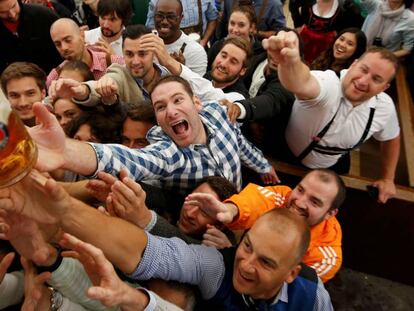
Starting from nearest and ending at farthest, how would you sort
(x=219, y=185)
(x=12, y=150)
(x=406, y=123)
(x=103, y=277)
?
1. (x=12, y=150)
2. (x=103, y=277)
3. (x=219, y=185)
4. (x=406, y=123)

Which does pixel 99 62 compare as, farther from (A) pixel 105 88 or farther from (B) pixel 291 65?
(B) pixel 291 65

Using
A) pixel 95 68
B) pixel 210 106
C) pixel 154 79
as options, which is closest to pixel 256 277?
pixel 210 106

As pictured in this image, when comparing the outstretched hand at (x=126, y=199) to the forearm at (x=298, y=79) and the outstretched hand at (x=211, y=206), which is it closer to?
the outstretched hand at (x=211, y=206)

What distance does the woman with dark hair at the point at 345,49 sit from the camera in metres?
2.56

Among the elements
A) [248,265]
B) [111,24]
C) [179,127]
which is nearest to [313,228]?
[248,265]

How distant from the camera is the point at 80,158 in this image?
993 millimetres

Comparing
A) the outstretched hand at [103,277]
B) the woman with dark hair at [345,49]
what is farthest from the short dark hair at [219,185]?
the woman with dark hair at [345,49]

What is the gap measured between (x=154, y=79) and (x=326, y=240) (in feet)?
3.83

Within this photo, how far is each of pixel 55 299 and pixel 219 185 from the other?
661 millimetres

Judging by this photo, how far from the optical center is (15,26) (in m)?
2.37

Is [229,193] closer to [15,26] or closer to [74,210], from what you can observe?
[74,210]

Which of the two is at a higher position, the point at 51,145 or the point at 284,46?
the point at 284,46

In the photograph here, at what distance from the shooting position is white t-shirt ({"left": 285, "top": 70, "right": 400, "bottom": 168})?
1.60 metres

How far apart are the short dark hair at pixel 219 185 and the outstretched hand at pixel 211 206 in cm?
11
